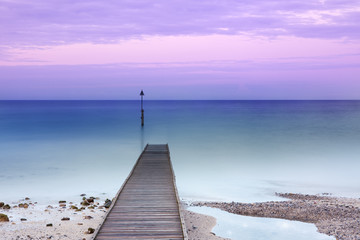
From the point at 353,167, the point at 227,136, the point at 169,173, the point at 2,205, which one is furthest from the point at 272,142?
the point at 2,205

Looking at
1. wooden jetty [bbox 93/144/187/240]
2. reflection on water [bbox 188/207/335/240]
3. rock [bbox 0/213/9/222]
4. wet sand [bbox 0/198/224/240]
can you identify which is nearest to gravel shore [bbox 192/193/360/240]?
reflection on water [bbox 188/207/335/240]

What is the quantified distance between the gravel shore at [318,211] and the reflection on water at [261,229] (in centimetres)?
35

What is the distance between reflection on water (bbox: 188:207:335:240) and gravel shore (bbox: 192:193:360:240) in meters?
0.35

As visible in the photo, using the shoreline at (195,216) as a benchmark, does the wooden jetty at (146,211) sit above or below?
above

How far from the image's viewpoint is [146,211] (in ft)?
33.9

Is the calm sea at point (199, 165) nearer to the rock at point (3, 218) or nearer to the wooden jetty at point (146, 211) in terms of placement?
the wooden jetty at point (146, 211)

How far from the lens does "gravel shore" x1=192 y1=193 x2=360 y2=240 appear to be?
11.1m

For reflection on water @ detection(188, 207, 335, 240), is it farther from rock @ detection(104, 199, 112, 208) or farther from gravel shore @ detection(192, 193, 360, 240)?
rock @ detection(104, 199, 112, 208)

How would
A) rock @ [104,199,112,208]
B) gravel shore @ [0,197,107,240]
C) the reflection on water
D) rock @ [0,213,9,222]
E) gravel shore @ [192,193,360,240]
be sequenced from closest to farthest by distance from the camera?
gravel shore @ [0,197,107,240], the reflection on water, gravel shore @ [192,193,360,240], rock @ [0,213,9,222], rock @ [104,199,112,208]

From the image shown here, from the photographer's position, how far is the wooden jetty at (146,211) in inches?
343

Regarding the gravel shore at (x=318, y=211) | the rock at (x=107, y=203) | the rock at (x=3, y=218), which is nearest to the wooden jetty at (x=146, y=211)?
the rock at (x=107, y=203)

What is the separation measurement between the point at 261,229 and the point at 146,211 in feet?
12.7

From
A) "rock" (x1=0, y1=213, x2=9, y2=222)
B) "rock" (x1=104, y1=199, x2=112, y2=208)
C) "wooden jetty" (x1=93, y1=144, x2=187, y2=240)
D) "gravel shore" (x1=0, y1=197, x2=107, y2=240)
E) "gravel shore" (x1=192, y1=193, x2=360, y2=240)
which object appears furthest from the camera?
"rock" (x1=104, y1=199, x2=112, y2=208)

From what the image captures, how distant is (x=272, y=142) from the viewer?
34906mm
